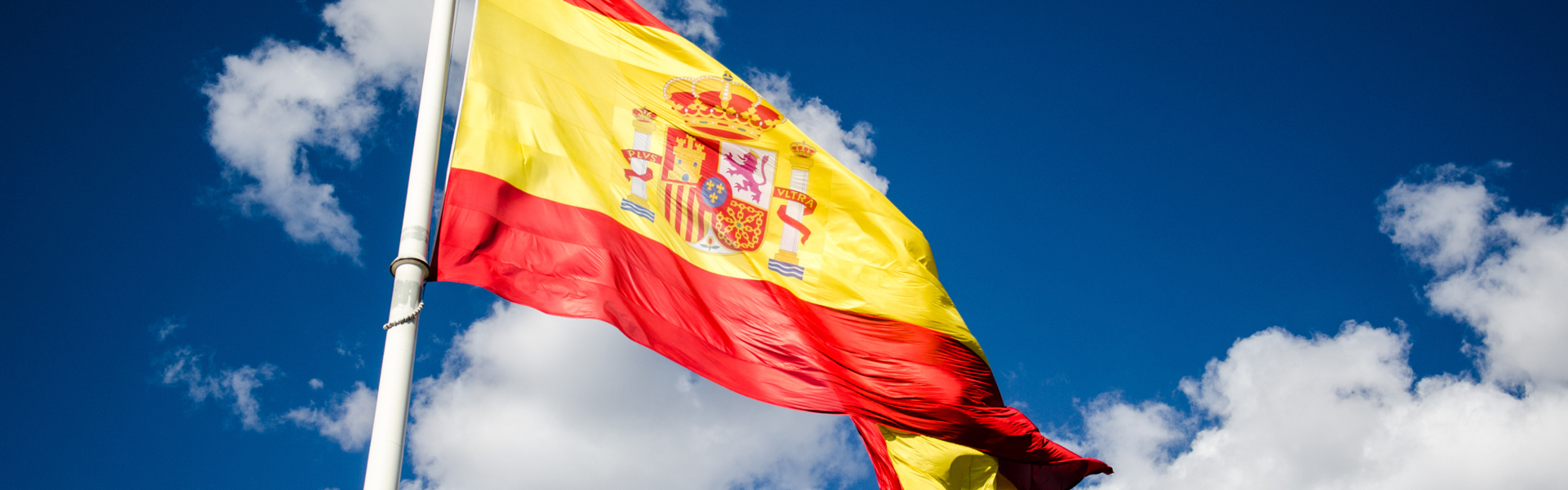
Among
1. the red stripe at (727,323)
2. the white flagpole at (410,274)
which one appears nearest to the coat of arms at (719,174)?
the red stripe at (727,323)

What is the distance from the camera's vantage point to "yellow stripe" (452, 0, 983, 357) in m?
10.4

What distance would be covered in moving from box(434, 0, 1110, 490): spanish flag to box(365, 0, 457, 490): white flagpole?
1.51 feet

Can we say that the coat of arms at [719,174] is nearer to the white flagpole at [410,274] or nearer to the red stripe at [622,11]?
the red stripe at [622,11]

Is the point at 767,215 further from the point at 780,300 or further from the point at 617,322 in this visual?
the point at 617,322

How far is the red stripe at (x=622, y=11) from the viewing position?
11.9 metres

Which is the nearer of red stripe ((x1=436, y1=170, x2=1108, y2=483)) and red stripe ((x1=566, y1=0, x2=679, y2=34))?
red stripe ((x1=436, y1=170, x2=1108, y2=483))

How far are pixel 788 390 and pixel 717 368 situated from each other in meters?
0.83

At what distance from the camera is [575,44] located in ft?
37.9

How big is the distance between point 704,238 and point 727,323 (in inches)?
40.9

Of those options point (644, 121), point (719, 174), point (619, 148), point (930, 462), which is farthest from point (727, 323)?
point (930, 462)

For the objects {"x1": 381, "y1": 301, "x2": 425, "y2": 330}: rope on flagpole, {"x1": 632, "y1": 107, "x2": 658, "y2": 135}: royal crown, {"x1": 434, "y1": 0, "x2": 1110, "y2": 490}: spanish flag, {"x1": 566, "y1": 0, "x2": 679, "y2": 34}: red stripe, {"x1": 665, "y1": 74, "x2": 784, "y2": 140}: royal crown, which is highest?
{"x1": 566, "y1": 0, "x2": 679, "y2": 34}: red stripe

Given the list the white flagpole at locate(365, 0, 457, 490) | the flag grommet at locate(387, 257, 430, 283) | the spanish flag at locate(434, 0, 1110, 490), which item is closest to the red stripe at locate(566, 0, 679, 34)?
the spanish flag at locate(434, 0, 1110, 490)

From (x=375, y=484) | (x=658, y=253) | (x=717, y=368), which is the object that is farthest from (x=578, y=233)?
(x=375, y=484)

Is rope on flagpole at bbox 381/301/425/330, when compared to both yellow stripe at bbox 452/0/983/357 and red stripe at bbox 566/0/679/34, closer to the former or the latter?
yellow stripe at bbox 452/0/983/357
